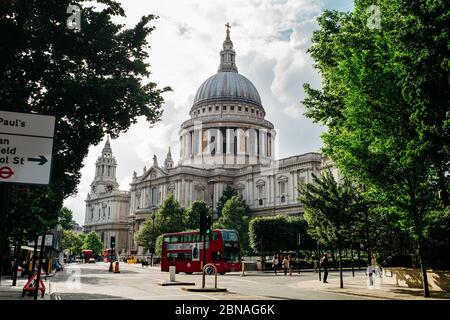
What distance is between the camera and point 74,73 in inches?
632

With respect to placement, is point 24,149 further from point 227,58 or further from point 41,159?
point 227,58

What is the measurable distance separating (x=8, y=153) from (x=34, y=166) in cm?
36

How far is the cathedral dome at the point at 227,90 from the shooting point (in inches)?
4472

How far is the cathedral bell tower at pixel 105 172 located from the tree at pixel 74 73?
134553 millimetres

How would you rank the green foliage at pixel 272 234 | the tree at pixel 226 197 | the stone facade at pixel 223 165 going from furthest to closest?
the tree at pixel 226 197 → the stone facade at pixel 223 165 → the green foliage at pixel 272 234

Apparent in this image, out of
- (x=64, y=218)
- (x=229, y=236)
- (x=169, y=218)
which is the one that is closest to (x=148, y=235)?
(x=169, y=218)

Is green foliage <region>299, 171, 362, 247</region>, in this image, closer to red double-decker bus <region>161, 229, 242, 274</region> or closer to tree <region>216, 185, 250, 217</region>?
red double-decker bus <region>161, 229, 242, 274</region>

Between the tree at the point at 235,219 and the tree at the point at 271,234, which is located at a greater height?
the tree at the point at 235,219

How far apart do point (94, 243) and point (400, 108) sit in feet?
397

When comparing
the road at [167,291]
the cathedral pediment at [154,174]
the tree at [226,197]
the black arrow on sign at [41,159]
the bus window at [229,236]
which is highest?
the cathedral pediment at [154,174]

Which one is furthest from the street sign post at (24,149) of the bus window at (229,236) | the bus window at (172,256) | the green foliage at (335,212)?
the bus window at (172,256)

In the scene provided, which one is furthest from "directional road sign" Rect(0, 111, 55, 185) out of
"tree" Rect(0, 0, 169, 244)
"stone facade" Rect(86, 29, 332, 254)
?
"stone facade" Rect(86, 29, 332, 254)

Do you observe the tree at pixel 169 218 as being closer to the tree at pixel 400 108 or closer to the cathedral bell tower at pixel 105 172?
the tree at pixel 400 108
